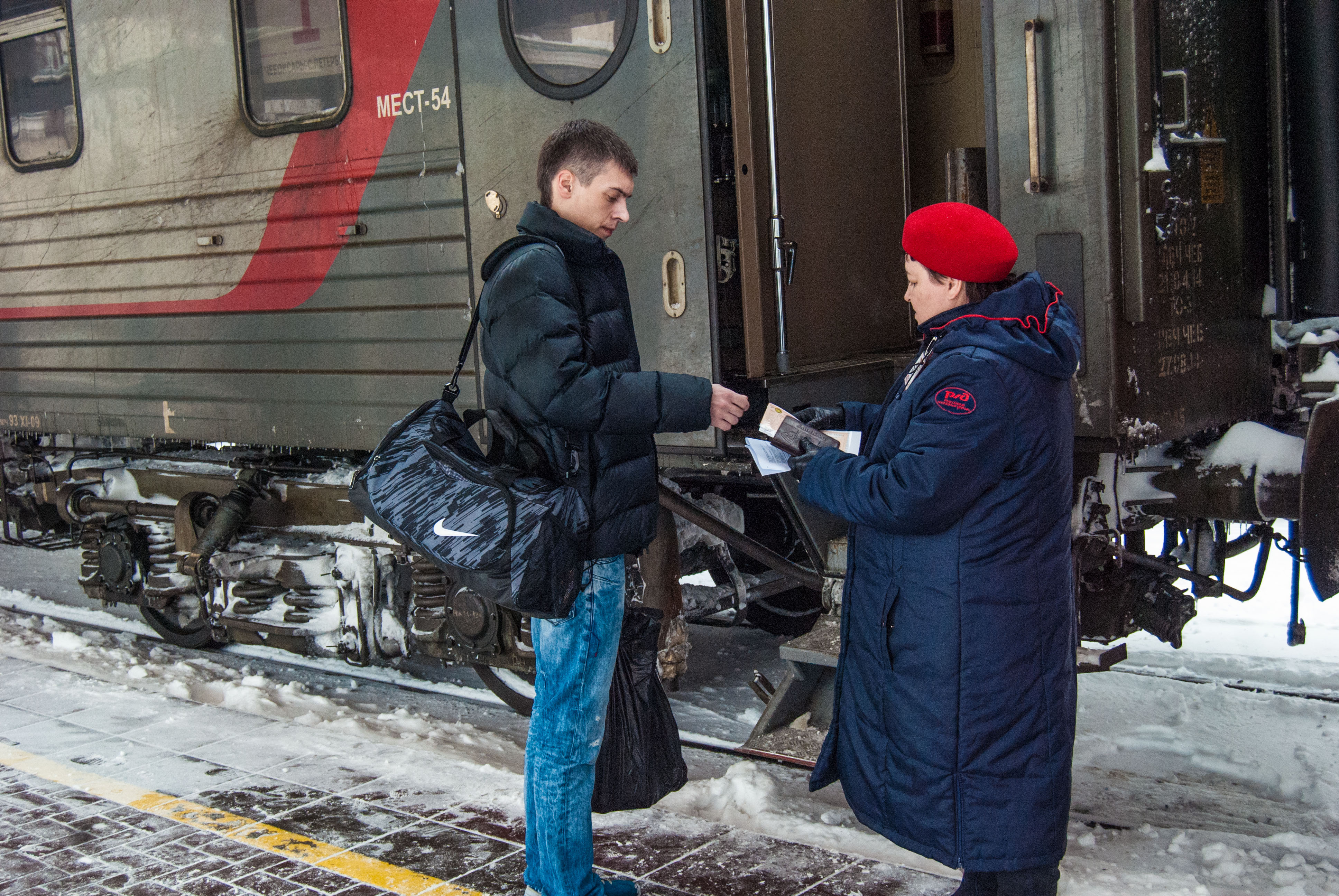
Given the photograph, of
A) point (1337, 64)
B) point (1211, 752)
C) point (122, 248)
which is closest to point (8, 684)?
point (122, 248)

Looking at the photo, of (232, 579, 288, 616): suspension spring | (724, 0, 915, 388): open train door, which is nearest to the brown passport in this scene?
(724, 0, 915, 388): open train door

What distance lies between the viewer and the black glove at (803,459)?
8.95 ft

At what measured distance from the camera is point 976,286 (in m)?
2.62

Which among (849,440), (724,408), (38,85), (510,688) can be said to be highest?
(38,85)

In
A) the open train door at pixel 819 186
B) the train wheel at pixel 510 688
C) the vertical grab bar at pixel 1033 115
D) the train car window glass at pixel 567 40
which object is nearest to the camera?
the vertical grab bar at pixel 1033 115

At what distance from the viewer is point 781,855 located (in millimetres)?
3309

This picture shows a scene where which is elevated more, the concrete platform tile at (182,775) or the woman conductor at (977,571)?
the woman conductor at (977,571)

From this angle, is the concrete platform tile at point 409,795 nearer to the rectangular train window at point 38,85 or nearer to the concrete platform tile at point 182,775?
the concrete platform tile at point 182,775

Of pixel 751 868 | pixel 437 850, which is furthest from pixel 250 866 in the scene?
pixel 751 868

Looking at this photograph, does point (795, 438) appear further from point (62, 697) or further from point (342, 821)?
point (62, 697)

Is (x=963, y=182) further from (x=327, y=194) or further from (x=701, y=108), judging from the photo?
(x=327, y=194)

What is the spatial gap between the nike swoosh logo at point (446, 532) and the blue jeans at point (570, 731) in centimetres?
32

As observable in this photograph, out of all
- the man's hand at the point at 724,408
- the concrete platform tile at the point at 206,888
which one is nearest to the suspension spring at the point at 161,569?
the concrete platform tile at the point at 206,888

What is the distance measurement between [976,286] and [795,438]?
53cm
